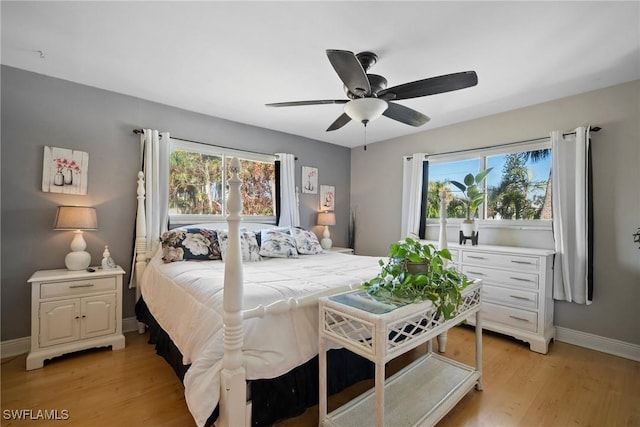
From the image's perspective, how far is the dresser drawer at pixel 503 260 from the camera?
8.67ft

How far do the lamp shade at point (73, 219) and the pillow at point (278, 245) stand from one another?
1508 millimetres

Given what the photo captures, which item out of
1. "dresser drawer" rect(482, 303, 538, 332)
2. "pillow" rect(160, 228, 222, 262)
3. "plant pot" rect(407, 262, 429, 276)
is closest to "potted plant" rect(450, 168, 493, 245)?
"dresser drawer" rect(482, 303, 538, 332)

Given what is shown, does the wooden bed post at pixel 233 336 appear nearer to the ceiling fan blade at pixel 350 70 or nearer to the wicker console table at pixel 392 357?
the wicker console table at pixel 392 357

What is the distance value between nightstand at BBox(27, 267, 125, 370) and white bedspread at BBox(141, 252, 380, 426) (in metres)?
0.45

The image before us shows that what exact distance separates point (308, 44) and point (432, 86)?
0.91m

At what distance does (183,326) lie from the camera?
1.67 meters

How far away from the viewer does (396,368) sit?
7.28 feet

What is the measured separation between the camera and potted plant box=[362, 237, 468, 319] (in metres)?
1.49

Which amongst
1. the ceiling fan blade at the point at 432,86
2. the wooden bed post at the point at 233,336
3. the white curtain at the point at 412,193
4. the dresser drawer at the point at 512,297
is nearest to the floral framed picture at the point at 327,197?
the white curtain at the point at 412,193

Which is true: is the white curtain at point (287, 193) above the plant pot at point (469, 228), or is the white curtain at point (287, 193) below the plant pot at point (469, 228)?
above

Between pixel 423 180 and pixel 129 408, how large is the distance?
12.3 feet

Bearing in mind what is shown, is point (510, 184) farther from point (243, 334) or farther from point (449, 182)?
point (243, 334)

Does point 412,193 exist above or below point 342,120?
below

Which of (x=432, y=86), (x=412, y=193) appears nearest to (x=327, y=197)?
(x=412, y=193)
